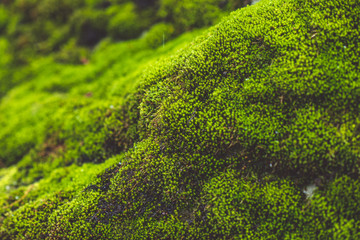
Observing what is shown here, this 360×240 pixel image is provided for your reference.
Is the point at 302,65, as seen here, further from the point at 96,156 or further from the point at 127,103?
the point at 96,156

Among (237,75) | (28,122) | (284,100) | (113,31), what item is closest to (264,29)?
(237,75)

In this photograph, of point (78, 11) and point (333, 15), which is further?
point (78, 11)

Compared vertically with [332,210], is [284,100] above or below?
above

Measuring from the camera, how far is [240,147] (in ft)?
9.91

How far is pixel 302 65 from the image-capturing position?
283 cm

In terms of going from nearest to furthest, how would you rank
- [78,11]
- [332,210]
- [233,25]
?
1. [332,210]
2. [233,25]
3. [78,11]

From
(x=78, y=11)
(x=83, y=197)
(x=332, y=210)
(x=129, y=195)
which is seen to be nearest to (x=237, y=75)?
(x=332, y=210)

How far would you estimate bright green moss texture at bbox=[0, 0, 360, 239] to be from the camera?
2.67 m

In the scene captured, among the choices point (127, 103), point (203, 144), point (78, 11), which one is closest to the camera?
point (203, 144)

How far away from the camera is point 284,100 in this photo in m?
2.93

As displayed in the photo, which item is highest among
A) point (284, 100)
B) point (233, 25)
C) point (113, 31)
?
point (113, 31)

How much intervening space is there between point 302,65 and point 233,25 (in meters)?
1.15

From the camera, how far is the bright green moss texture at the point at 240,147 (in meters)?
2.67

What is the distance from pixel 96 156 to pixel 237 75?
291 centimetres
